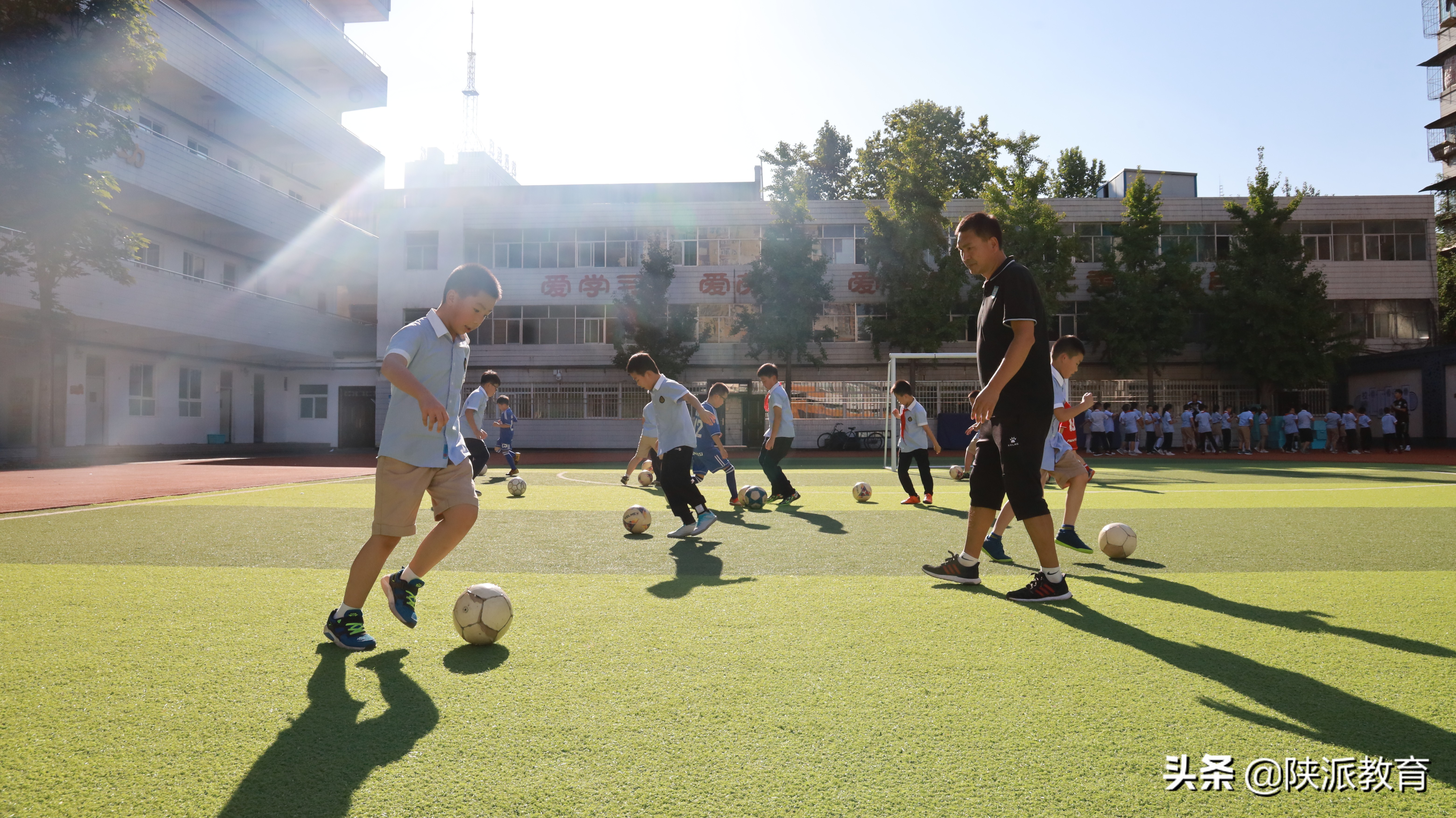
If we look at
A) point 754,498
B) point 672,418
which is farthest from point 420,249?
point 672,418

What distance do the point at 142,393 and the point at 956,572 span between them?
34195mm

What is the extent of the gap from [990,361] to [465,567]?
415 centimetres

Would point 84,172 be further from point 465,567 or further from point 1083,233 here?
point 1083,233

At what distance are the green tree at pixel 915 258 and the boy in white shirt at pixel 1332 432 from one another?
13792mm

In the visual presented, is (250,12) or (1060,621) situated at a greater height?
(250,12)

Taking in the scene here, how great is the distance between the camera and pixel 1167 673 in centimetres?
351

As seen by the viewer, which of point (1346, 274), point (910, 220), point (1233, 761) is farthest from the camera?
point (1346, 274)

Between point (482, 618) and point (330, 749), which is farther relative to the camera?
point (482, 618)

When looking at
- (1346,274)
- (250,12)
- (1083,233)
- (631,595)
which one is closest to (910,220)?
(1083,233)

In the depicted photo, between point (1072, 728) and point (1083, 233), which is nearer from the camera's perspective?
point (1072, 728)

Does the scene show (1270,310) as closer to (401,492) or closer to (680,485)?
(680,485)

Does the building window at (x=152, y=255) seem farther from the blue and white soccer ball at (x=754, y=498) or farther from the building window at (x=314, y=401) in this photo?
the blue and white soccer ball at (x=754, y=498)

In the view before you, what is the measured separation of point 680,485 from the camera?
27.4 feet

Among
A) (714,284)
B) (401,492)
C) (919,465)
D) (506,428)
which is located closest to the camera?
(401,492)
